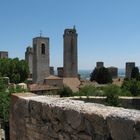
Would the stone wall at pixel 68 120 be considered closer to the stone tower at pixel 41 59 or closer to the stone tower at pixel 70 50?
the stone tower at pixel 41 59

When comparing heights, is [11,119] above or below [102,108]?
below

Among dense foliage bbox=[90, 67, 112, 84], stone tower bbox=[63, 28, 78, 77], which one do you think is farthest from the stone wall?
stone tower bbox=[63, 28, 78, 77]

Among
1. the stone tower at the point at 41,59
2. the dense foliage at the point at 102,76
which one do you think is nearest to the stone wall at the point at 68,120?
the dense foliage at the point at 102,76

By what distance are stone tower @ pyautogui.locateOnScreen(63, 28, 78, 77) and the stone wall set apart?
59160mm

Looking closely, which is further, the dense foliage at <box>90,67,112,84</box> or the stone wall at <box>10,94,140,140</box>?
the dense foliage at <box>90,67,112,84</box>

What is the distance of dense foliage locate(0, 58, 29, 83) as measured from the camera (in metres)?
49.3

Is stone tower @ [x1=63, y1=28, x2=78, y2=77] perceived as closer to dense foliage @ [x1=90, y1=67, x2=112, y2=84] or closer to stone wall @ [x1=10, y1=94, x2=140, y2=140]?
dense foliage @ [x1=90, y1=67, x2=112, y2=84]

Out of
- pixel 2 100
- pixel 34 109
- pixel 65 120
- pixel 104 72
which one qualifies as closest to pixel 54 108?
pixel 65 120

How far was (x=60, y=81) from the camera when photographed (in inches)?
2116

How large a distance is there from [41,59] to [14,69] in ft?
44.7

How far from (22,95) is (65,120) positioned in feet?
5.72

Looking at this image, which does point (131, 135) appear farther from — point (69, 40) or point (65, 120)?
point (69, 40)

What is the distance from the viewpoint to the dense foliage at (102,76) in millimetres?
59062

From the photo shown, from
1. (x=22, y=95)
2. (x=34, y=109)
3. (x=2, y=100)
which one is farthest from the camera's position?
(x=2, y=100)
